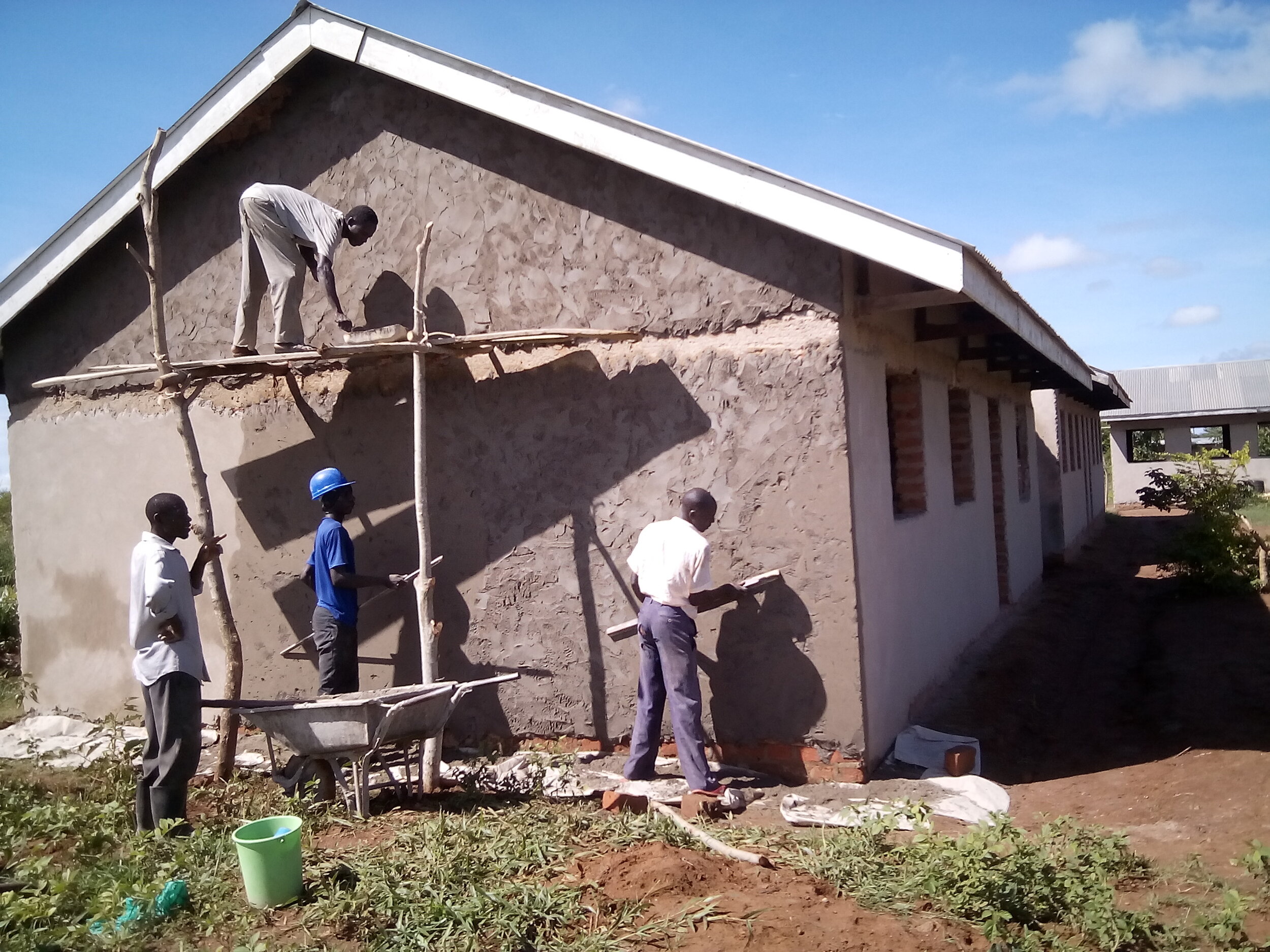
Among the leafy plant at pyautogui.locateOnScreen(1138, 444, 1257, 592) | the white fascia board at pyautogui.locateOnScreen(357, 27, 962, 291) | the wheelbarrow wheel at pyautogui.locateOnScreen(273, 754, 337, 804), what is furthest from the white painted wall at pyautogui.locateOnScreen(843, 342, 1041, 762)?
the leafy plant at pyautogui.locateOnScreen(1138, 444, 1257, 592)

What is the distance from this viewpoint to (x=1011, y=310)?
21.7ft

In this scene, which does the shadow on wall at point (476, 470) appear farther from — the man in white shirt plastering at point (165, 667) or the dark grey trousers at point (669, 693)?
the man in white shirt plastering at point (165, 667)

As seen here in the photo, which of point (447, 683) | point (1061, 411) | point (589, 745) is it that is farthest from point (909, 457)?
point (1061, 411)

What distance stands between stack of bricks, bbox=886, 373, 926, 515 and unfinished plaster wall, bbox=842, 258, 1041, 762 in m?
0.11

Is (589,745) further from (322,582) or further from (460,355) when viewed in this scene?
(460,355)

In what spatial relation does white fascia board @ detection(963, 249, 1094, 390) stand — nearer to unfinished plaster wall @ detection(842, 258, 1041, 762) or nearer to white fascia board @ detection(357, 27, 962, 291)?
white fascia board @ detection(357, 27, 962, 291)

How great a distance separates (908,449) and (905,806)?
3.17 metres

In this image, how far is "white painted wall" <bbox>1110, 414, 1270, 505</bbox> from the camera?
30.6 m

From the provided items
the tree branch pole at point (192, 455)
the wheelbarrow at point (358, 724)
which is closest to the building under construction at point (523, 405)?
the tree branch pole at point (192, 455)

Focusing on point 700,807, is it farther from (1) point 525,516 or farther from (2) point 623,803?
(1) point 525,516

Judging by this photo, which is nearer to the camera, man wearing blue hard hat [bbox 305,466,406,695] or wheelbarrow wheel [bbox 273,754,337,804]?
wheelbarrow wheel [bbox 273,754,337,804]

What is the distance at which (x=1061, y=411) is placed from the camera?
17750 millimetres

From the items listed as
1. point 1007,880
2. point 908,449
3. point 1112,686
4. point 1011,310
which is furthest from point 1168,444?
point 1007,880

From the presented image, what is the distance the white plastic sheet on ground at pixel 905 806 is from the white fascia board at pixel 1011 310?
2.64 m
